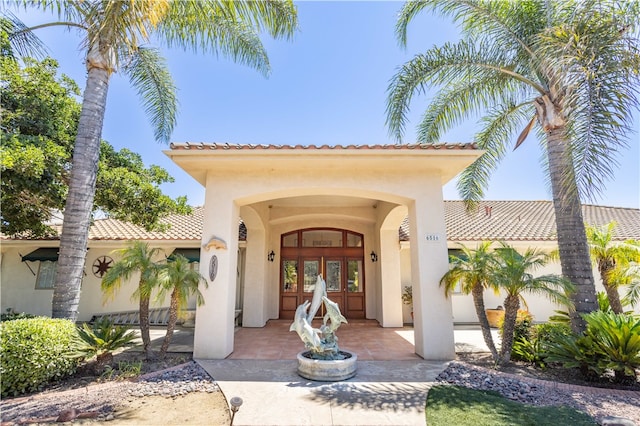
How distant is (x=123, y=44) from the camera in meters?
8.91

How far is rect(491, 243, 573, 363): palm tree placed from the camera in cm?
745

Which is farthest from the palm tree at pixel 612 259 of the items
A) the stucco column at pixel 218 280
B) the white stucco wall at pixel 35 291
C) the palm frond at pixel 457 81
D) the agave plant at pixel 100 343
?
the white stucco wall at pixel 35 291

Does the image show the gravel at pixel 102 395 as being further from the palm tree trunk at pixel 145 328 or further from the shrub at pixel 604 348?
the shrub at pixel 604 348

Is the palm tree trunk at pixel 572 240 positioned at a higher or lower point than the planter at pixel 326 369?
higher

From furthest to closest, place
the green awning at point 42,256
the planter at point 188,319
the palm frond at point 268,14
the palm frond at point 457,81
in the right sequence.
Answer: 1. the green awning at point 42,256
2. the planter at point 188,319
3. the palm frond at point 457,81
4. the palm frond at point 268,14

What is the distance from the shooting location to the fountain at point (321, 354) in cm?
689

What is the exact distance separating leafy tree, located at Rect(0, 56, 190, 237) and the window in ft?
19.5

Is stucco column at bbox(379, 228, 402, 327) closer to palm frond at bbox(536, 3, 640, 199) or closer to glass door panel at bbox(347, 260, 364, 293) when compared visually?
glass door panel at bbox(347, 260, 364, 293)

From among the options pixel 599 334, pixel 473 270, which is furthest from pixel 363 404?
pixel 599 334

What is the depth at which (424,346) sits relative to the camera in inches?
341

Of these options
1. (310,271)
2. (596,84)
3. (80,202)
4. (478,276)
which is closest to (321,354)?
(478,276)

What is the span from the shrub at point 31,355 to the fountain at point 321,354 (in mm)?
5120

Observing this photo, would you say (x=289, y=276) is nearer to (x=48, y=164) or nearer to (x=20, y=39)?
(x=48, y=164)

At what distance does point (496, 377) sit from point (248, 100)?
39.6ft
